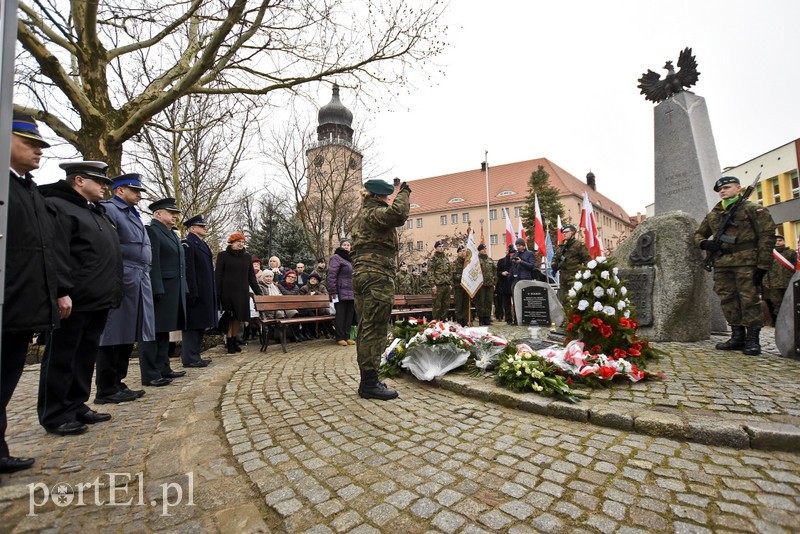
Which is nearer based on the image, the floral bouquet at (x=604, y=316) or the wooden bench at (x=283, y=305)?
the floral bouquet at (x=604, y=316)

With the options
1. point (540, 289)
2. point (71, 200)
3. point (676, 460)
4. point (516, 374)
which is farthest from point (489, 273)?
point (71, 200)

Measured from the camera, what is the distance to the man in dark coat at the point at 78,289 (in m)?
3.13

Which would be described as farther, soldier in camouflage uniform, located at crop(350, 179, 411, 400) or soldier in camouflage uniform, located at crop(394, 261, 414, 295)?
soldier in camouflage uniform, located at crop(394, 261, 414, 295)

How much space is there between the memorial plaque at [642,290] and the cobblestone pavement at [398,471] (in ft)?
7.48

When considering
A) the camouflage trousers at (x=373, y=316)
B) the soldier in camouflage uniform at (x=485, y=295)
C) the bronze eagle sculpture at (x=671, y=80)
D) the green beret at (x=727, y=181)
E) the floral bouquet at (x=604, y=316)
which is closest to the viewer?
the camouflage trousers at (x=373, y=316)

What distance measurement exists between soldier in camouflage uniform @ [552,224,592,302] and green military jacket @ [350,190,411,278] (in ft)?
14.9

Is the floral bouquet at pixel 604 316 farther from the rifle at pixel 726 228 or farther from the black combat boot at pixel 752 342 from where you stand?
the rifle at pixel 726 228

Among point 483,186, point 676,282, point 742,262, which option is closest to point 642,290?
point 676,282

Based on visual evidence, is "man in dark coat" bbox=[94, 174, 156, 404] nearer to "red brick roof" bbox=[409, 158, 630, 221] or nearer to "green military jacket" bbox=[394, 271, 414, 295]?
"green military jacket" bbox=[394, 271, 414, 295]

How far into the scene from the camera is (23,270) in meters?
2.51

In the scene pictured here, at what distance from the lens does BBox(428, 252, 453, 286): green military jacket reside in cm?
1025

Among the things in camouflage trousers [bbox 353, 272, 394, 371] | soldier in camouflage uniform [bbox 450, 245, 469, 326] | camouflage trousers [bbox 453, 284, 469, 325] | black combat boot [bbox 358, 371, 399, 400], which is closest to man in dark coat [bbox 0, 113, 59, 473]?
camouflage trousers [bbox 353, 272, 394, 371]

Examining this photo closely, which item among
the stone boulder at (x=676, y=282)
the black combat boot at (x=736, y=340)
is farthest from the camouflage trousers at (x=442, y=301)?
the black combat boot at (x=736, y=340)

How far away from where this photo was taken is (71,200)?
3381mm
